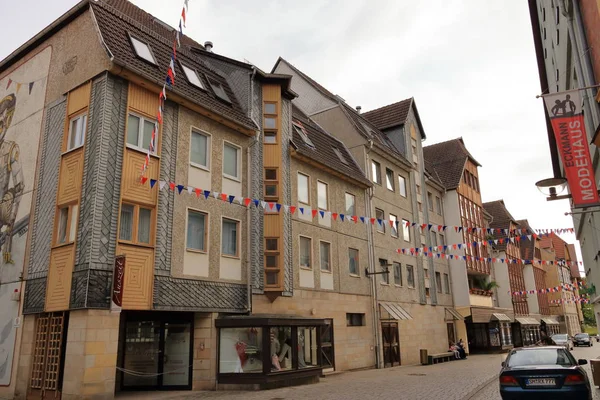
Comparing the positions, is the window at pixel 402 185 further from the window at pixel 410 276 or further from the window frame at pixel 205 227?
the window frame at pixel 205 227

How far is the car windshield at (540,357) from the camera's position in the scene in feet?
35.8

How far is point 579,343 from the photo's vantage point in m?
51.2

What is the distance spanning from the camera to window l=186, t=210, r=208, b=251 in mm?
16188

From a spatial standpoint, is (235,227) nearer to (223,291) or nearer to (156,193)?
(223,291)

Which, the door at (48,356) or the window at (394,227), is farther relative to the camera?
the window at (394,227)

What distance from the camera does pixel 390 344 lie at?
26.0 meters

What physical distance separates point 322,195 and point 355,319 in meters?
6.23

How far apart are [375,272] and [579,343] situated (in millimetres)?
37975

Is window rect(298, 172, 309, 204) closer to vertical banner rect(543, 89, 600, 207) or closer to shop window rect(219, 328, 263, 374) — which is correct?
shop window rect(219, 328, 263, 374)

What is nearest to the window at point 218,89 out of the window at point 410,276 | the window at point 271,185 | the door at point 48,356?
the window at point 271,185

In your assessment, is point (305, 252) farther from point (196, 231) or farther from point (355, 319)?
point (196, 231)

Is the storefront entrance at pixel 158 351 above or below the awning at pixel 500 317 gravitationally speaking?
below

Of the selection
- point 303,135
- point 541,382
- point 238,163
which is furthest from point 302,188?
point 541,382

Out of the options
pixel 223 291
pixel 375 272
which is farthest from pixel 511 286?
pixel 223 291
